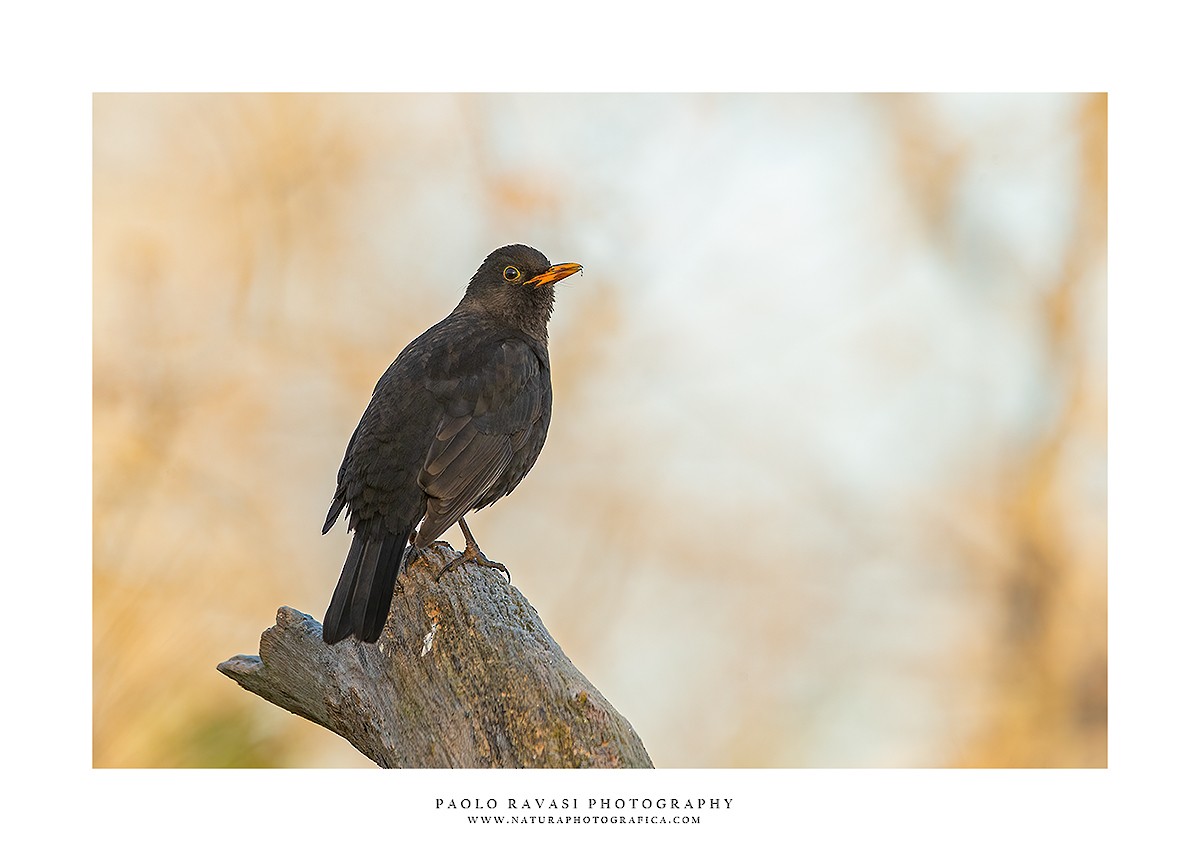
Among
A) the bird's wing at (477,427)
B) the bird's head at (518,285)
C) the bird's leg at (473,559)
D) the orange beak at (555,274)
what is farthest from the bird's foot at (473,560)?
the orange beak at (555,274)

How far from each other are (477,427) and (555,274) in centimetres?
100

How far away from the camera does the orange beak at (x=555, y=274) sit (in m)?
5.39

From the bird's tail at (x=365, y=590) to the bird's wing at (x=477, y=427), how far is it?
0.52 feet

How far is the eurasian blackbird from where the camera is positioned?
4340 mm

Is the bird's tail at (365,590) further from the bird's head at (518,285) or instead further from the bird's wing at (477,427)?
the bird's head at (518,285)

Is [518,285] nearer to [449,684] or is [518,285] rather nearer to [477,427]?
[477,427]

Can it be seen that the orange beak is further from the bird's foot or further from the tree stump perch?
the tree stump perch

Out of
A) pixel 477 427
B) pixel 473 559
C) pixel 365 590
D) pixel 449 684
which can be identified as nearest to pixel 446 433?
pixel 477 427

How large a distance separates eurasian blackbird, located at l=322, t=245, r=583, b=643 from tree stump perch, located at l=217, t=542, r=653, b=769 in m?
0.17

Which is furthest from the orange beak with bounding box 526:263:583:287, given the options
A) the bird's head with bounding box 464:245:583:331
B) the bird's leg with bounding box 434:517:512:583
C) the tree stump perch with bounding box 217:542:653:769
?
the tree stump perch with bounding box 217:542:653:769

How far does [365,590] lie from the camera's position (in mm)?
4211

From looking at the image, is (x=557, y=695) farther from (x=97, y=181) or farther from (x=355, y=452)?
(x=97, y=181)
